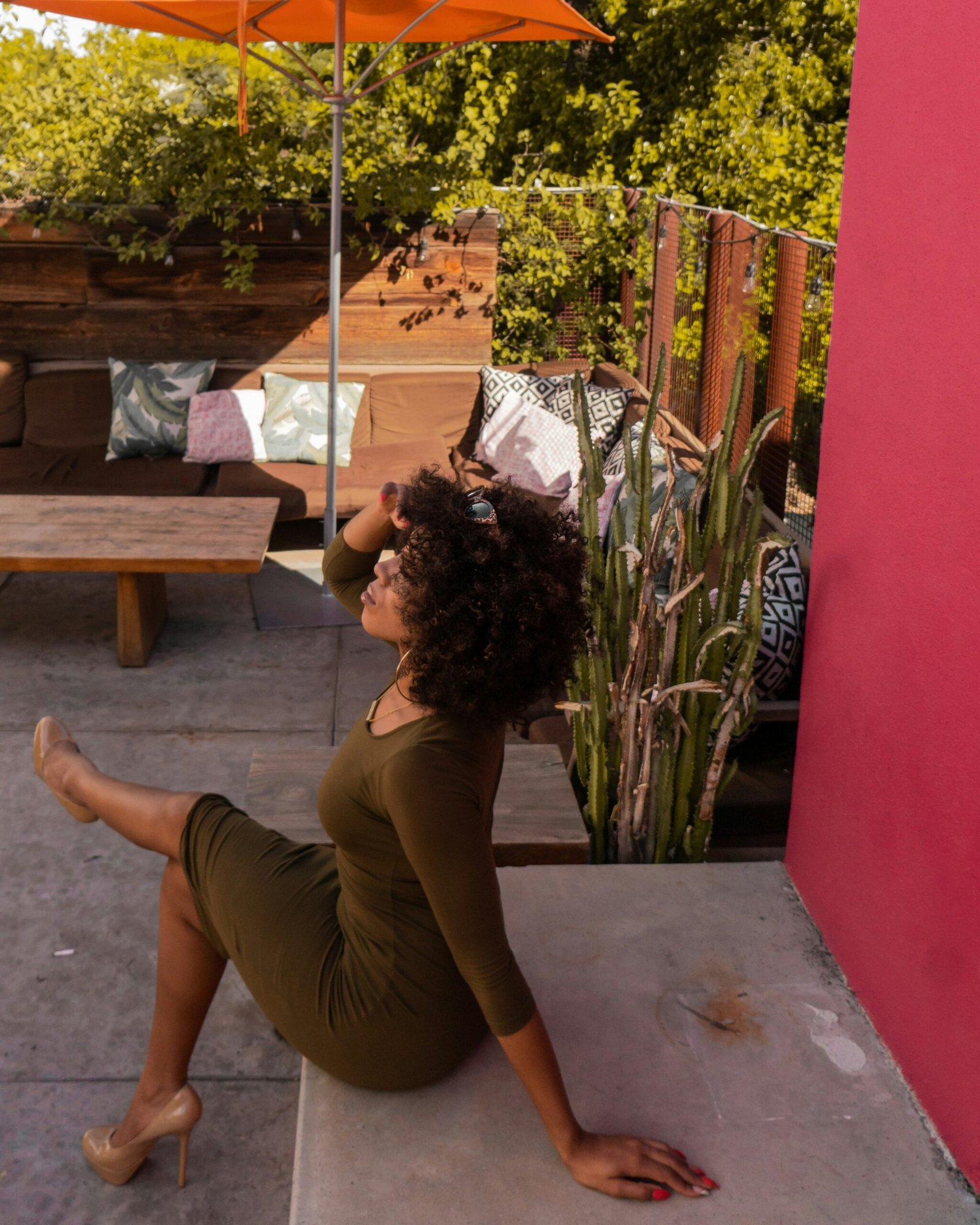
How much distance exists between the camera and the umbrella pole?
493cm

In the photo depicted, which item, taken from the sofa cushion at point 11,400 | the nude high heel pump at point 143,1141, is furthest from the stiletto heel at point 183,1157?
the sofa cushion at point 11,400

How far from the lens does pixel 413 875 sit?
1.85m

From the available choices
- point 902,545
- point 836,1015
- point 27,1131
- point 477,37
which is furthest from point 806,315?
point 27,1131

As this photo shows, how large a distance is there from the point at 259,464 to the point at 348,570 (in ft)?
13.1

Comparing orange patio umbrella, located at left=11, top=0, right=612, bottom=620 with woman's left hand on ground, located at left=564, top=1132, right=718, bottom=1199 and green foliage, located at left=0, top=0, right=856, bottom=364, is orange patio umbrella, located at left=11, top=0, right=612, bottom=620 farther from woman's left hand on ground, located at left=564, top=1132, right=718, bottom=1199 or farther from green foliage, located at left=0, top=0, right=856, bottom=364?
woman's left hand on ground, located at left=564, top=1132, right=718, bottom=1199

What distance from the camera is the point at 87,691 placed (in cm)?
449

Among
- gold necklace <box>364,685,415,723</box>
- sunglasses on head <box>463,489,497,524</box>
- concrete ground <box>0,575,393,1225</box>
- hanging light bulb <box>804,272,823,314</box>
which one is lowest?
concrete ground <box>0,575,393,1225</box>

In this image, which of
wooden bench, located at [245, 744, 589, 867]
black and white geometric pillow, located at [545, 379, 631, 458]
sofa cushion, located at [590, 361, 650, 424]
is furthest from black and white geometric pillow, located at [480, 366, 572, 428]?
wooden bench, located at [245, 744, 589, 867]

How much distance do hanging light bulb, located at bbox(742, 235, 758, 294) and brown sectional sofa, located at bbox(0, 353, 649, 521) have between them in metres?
1.00

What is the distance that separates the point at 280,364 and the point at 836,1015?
5660 mm

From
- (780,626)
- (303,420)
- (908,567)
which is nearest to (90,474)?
(303,420)

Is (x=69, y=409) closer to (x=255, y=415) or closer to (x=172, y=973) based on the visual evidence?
(x=255, y=415)

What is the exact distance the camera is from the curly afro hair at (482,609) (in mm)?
1758

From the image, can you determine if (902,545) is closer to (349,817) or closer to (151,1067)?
(349,817)
